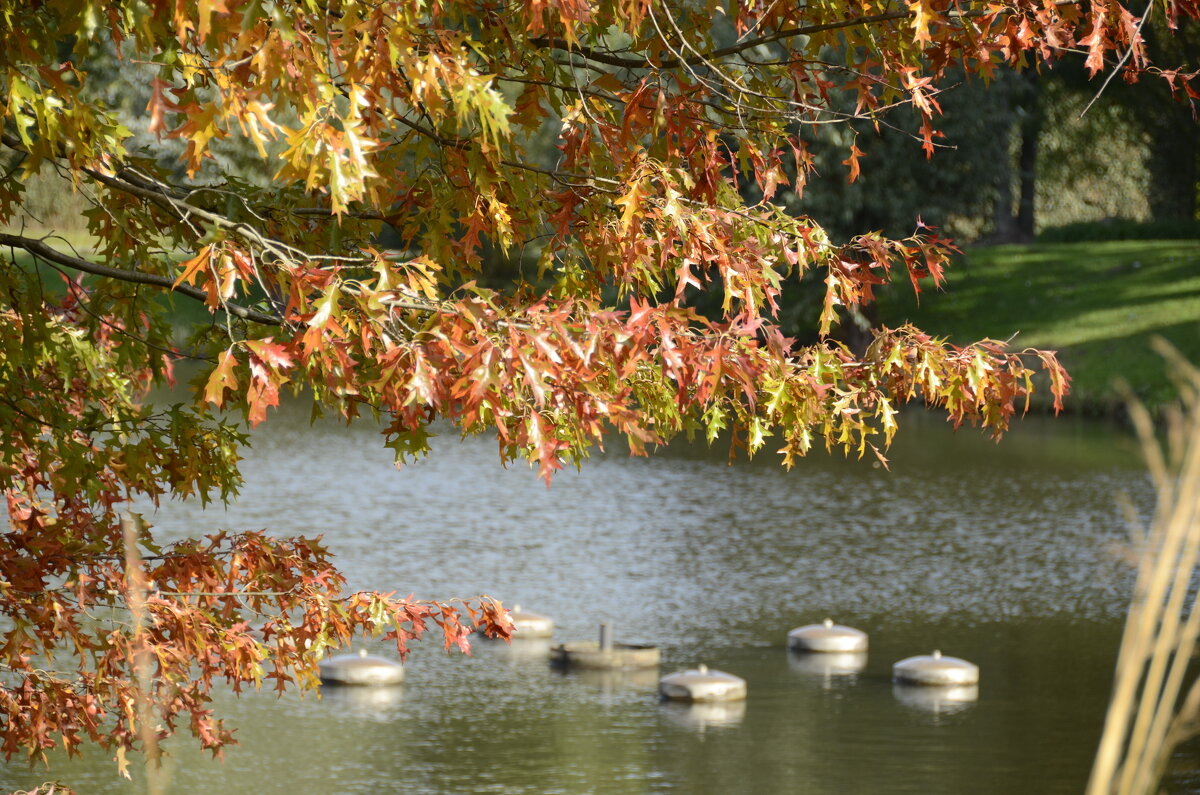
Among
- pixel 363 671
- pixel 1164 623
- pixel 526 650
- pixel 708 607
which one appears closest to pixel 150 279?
pixel 1164 623

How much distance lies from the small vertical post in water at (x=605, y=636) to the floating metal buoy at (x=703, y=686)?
98 cm

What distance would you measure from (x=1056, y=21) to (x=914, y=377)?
3.99 feet

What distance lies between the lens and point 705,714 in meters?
12.0

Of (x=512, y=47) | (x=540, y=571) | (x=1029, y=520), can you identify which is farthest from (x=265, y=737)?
(x=1029, y=520)

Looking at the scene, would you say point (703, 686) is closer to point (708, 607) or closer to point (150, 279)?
point (708, 607)

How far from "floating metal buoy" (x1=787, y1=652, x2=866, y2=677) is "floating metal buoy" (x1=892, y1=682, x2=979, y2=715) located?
1.91 feet

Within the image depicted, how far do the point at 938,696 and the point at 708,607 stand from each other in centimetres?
346

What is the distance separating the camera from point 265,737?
1128 centimetres

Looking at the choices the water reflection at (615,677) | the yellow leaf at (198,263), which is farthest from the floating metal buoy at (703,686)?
the yellow leaf at (198,263)

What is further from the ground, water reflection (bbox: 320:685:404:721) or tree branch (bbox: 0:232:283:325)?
tree branch (bbox: 0:232:283:325)

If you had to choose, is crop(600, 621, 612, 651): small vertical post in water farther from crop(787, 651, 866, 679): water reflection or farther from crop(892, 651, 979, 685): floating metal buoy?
crop(892, 651, 979, 685): floating metal buoy

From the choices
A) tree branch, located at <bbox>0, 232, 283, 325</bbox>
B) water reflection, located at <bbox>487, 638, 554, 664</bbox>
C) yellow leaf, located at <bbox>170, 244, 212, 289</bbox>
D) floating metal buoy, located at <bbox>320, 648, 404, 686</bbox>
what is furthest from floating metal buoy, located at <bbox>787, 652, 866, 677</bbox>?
yellow leaf, located at <bbox>170, 244, 212, 289</bbox>

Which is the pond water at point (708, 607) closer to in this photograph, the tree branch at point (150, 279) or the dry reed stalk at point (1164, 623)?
the tree branch at point (150, 279)

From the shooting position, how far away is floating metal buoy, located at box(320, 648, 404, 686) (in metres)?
12.8
